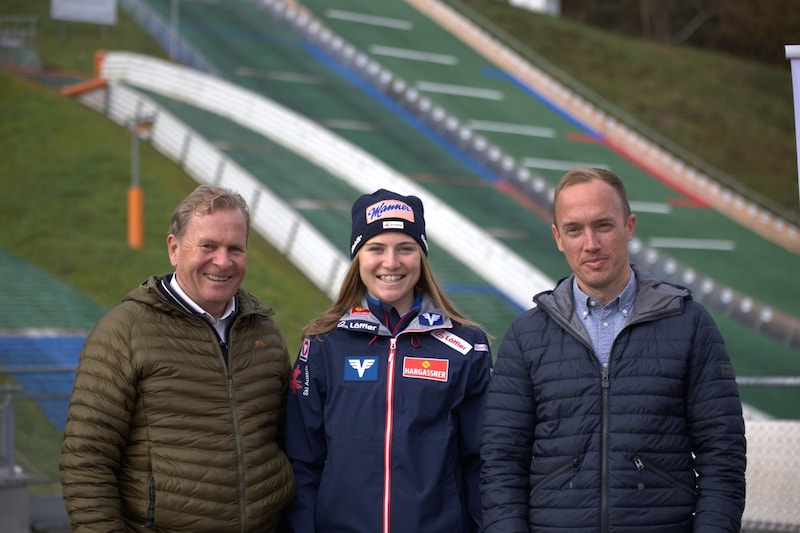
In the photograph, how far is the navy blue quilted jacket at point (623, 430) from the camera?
366 cm

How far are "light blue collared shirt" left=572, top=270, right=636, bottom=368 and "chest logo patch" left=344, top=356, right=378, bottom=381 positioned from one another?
877 mm

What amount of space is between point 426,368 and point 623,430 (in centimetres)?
92

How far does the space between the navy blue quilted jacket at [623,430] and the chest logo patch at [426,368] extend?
0.41 m

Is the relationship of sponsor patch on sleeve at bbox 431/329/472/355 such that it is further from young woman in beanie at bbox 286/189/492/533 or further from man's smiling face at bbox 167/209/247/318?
man's smiling face at bbox 167/209/247/318

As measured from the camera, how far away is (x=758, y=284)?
24125 mm

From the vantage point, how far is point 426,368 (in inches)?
169

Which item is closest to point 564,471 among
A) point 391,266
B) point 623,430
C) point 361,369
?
point 623,430

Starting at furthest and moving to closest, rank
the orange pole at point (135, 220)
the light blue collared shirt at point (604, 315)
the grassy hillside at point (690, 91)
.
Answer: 1. the grassy hillside at point (690, 91)
2. the orange pole at point (135, 220)
3. the light blue collared shirt at point (604, 315)

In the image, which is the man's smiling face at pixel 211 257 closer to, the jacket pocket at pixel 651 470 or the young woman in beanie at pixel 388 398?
the young woman in beanie at pixel 388 398

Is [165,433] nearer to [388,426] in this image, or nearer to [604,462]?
[388,426]

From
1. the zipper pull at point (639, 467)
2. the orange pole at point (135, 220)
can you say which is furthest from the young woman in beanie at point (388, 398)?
the orange pole at point (135, 220)

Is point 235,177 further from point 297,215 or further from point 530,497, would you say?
point 530,497

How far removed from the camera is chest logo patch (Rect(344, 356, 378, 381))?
4.30 m

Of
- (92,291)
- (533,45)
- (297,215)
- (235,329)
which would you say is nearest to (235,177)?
(297,215)
